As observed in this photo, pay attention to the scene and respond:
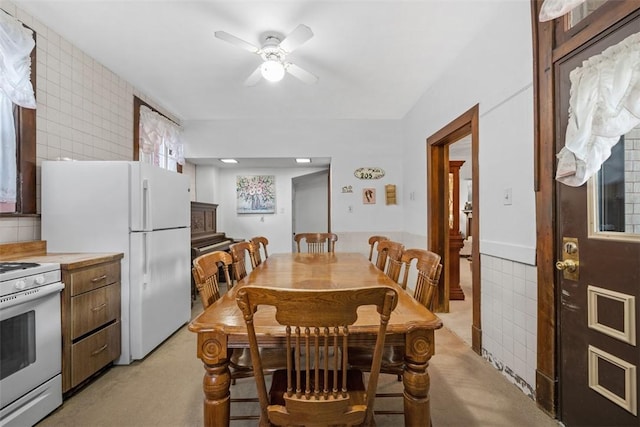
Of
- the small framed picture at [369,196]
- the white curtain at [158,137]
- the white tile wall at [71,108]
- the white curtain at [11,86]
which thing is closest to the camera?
the white curtain at [11,86]

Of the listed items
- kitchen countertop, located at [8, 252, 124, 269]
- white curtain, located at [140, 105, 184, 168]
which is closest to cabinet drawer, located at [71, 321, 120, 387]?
kitchen countertop, located at [8, 252, 124, 269]

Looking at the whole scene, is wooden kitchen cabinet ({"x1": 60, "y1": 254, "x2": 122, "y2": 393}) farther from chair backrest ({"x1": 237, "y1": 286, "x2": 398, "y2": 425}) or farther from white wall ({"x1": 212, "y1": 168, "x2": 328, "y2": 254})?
white wall ({"x1": 212, "y1": 168, "x2": 328, "y2": 254})

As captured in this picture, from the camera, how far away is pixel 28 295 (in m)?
1.51

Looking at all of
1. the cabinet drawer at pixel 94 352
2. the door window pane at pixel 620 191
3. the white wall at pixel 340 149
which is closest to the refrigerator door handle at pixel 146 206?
the cabinet drawer at pixel 94 352

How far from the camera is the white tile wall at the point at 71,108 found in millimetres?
2182

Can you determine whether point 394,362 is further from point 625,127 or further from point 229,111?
point 229,111

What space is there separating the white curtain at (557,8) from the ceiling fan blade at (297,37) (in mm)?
1278

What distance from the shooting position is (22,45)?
2012 millimetres

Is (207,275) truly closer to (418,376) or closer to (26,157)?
(418,376)

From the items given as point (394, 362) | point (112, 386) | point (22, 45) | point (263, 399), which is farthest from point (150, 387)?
point (22, 45)

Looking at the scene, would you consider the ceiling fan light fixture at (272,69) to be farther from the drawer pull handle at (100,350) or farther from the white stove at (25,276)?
the drawer pull handle at (100,350)

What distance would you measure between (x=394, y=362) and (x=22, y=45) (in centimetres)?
312

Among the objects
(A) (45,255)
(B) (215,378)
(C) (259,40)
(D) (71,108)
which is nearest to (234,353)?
(B) (215,378)

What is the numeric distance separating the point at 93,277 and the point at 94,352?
51 centimetres
